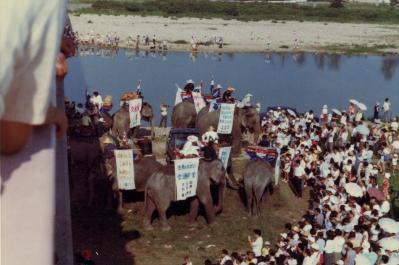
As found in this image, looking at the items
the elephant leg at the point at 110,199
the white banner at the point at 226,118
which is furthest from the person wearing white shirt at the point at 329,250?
the white banner at the point at 226,118

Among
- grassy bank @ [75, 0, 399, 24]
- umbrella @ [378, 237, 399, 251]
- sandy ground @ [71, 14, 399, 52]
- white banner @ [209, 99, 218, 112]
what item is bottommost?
umbrella @ [378, 237, 399, 251]

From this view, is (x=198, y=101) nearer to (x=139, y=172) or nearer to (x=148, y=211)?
(x=139, y=172)

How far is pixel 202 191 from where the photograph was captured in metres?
14.7

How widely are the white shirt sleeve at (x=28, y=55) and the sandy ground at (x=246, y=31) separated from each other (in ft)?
175

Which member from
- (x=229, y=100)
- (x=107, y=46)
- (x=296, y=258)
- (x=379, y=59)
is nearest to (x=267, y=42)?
(x=379, y=59)

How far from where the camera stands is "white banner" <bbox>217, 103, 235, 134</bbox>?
63.6 ft

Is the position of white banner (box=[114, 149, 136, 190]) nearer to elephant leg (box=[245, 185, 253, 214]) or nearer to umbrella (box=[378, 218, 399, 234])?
elephant leg (box=[245, 185, 253, 214])

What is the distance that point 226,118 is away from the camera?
1962 centimetres

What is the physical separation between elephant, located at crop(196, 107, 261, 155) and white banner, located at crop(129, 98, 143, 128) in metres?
1.90

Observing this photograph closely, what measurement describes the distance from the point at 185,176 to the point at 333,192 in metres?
3.07

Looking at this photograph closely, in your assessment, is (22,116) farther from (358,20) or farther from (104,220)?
(358,20)

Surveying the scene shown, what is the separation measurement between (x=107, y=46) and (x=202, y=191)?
1592 inches

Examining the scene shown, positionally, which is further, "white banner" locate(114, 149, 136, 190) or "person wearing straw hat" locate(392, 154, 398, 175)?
"person wearing straw hat" locate(392, 154, 398, 175)

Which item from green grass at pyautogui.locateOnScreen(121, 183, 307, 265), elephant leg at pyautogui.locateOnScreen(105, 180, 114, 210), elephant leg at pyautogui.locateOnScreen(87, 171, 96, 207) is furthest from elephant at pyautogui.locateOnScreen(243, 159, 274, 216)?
elephant leg at pyautogui.locateOnScreen(87, 171, 96, 207)
